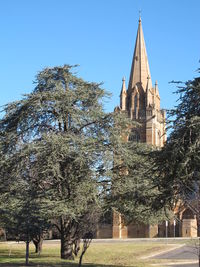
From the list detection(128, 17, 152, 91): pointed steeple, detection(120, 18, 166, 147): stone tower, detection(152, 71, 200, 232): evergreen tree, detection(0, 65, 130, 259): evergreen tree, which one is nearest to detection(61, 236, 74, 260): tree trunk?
detection(0, 65, 130, 259): evergreen tree

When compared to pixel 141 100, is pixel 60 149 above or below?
below

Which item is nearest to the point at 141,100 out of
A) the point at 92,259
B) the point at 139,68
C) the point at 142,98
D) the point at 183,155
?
the point at 142,98

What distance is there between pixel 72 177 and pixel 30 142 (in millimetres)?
2991

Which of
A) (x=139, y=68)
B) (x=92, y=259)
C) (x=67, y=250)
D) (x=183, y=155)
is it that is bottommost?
(x=92, y=259)

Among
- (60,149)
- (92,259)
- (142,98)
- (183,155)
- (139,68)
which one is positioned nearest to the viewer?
(183,155)

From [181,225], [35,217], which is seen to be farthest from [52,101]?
[181,225]

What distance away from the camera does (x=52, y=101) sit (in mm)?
23547

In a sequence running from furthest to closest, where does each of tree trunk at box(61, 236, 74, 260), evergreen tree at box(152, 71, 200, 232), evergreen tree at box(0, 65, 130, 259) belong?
tree trunk at box(61, 236, 74, 260) < evergreen tree at box(0, 65, 130, 259) < evergreen tree at box(152, 71, 200, 232)

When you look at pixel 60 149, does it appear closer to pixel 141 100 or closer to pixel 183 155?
pixel 183 155

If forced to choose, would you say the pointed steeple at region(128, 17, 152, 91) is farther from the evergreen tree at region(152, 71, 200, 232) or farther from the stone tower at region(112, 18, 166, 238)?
the evergreen tree at region(152, 71, 200, 232)

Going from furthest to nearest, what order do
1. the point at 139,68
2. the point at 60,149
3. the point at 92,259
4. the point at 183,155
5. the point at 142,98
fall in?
the point at 139,68 → the point at 142,98 → the point at 92,259 → the point at 60,149 → the point at 183,155

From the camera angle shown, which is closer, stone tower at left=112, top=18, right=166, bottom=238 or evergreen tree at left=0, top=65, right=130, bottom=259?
evergreen tree at left=0, top=65, right=130, bottom=259

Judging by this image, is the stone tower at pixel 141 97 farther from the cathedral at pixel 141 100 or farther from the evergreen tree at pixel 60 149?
the evergreen tree at pixel 60 149

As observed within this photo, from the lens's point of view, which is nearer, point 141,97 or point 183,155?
point 183,155
